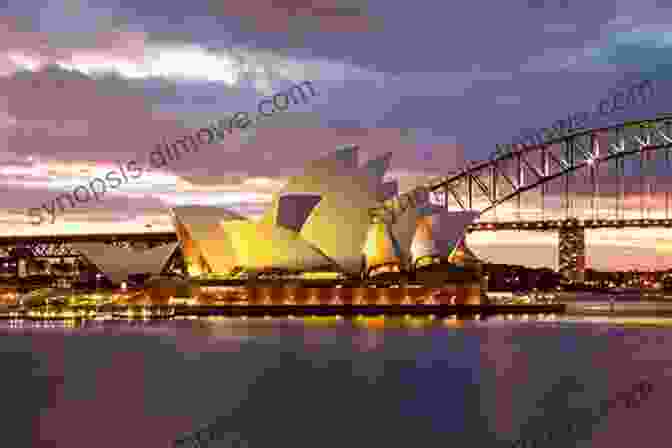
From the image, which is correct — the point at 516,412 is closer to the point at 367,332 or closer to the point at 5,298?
the point at 367,332

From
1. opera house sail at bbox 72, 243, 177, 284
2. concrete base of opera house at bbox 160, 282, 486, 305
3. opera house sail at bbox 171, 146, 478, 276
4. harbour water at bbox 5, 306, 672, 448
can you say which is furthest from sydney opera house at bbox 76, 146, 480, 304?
opera house sail at bbox 72, 243, 177, 284

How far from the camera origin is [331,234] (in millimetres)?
68375

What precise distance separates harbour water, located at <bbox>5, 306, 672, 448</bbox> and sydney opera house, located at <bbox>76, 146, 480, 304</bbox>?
744 centimetres

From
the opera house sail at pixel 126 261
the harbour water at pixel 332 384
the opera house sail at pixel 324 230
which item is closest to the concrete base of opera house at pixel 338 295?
the opera house sail at pixel 324 230

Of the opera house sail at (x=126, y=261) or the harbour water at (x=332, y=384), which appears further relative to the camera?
the opera house sail at (x=126, y=261)

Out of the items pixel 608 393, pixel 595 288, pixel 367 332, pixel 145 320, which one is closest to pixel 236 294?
pixel 145 320

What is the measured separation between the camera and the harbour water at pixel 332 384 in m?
28.6

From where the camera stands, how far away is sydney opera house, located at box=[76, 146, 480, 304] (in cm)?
6488

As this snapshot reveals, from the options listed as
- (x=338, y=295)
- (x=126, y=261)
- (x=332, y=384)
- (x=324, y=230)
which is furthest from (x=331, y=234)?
(x=332, y=384)

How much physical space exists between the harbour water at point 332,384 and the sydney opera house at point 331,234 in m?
7.44

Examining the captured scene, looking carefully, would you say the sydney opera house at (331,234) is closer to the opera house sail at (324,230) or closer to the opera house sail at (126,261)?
the opera house sail at (324,230)

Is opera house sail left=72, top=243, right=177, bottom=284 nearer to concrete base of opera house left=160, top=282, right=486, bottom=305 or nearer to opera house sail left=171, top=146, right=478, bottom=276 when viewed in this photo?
opera house sail left=171, top=146, right=478, bottom=276

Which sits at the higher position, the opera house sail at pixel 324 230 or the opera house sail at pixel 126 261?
the opera house sail at pixel 324 230

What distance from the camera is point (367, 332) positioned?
5675 cm
